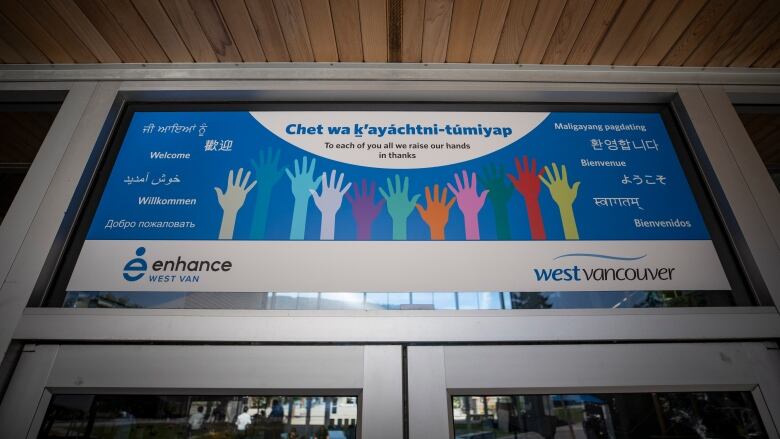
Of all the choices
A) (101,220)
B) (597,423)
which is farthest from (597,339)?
(101,220)

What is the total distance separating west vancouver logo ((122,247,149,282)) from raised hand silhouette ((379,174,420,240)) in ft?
3.02

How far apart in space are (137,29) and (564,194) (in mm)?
1964

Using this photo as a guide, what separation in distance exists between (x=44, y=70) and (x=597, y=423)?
2.73 metres

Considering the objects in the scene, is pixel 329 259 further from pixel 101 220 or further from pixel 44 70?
pixel 44 70

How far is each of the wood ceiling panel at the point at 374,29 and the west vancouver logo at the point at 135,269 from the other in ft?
4.17

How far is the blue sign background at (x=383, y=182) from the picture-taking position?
4.48 ft

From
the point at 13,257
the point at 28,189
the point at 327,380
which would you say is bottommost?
the point at 327,380

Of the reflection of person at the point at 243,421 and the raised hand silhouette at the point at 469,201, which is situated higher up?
the raised hand silhouette at the point at 469,201

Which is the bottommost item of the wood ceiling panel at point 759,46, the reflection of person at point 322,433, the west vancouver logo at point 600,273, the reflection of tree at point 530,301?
the reflection of person at point 322,433

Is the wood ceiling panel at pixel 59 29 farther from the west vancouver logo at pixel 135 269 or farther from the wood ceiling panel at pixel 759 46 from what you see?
the wood ceiling panel at pixel 759 46

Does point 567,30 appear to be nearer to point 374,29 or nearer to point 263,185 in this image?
point 374,29

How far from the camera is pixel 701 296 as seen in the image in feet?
4.17

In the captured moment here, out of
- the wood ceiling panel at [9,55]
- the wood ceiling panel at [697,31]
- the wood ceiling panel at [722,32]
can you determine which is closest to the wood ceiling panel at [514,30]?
the wood ceiling panel at [697,31]

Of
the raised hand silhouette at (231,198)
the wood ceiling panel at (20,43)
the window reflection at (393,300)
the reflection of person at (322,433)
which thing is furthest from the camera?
the wood ceiling panel at (20,43)
